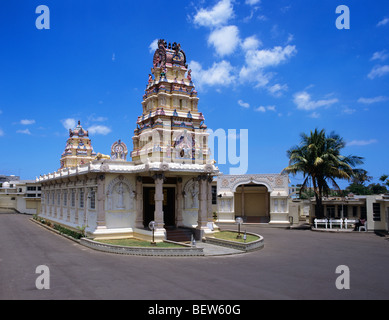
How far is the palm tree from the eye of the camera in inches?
1251

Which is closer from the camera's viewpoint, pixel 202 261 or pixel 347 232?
pixel 202 261

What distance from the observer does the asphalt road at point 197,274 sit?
10.6 metres

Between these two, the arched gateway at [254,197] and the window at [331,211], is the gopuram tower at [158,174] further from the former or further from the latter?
the window at [331,211]

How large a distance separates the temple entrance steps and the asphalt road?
510 centimetres

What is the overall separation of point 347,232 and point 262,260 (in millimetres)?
16020

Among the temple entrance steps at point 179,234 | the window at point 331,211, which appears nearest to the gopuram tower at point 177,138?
the temple entrance steps at point 179,234

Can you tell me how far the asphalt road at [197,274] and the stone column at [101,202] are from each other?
1.85 metres

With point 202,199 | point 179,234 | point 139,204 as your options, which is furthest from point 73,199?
point 202,199

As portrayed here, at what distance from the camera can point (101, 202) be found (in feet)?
Answer: 71.1

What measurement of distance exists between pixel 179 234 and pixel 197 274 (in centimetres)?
950

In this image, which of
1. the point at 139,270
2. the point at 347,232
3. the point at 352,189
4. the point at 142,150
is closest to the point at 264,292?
the point at 139,270

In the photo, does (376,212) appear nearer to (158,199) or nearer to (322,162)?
(322,162)
